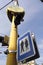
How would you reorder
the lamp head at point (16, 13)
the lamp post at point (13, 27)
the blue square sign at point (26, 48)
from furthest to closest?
the lamp head at point (16, 13)
the lamp post at point (13, 27)
the blue square sign at point (26, 48)

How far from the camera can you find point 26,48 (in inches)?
121

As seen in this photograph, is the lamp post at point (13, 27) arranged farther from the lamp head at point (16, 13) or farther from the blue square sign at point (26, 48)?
the blue square sign at point (26, 48)

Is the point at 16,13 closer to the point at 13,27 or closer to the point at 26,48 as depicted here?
the point at 13,27

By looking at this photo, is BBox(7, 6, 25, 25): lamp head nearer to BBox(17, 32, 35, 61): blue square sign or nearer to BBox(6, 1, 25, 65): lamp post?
BBox(6, 1, 25, 65): lamp post

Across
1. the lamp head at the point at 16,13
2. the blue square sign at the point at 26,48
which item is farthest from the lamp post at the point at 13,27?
the blue square sign at the point at 26,48

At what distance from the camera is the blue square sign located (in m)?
2.96

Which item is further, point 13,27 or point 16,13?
point 16,13

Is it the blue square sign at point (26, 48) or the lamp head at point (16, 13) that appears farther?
the lamp head at point (16, 13)

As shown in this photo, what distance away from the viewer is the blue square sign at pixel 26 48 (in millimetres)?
2962

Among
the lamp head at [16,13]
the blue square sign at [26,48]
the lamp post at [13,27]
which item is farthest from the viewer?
the lamp head at [16,13]

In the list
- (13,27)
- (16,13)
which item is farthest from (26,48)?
(16,13)

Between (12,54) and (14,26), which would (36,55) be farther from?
(14,26)

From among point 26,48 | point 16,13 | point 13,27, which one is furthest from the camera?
point 16,13

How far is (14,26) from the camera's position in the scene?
5.44 meters
